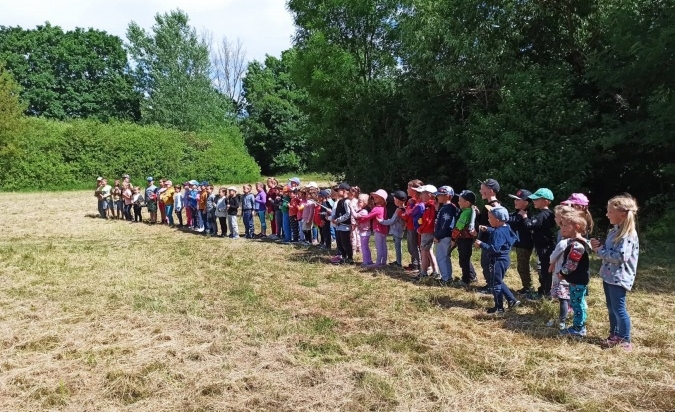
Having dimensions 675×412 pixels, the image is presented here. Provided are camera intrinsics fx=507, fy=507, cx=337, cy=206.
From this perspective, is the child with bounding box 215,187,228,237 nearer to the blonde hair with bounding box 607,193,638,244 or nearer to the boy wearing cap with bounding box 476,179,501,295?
the boy wearing cap with bounding box 476,179,501,295

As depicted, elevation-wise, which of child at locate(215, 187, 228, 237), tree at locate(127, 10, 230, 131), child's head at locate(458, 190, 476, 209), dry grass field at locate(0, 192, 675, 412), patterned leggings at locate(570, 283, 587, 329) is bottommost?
dry grass field at locate(0, 192, 675, 412)

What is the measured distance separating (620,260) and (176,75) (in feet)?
155

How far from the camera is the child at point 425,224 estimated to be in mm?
→ 8438

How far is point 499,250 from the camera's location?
21.1 feet

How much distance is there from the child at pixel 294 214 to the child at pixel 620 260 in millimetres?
8178

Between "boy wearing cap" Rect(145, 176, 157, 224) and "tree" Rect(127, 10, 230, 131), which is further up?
"tree" Rect(127, 10, 230, 131)

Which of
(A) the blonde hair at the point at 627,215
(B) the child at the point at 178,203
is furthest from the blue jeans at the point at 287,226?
(A) the blonde hair at the point at 627,215

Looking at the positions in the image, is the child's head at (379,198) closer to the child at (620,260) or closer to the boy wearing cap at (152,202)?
the child at (620,260)

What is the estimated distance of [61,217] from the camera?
60.2 ft

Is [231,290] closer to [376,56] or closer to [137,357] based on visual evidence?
[137,357]

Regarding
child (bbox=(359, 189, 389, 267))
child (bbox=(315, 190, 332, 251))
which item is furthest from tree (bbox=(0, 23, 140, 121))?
child (bbox=(359, 189, 389, 267))

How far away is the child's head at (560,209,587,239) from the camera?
5.59 metres

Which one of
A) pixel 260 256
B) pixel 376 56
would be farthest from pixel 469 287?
pixel 376 56

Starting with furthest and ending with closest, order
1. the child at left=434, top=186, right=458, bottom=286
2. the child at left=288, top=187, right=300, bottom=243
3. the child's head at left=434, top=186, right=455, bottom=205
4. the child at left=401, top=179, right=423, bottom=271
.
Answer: the child at left=288, top=187, right=300, bottom=243 < the child at left=401, top=179, right=423, bottom=271 < the child's head at left=434, top=186, right=455, bottom=205 < the child at left=434, top=186, right=458, bottom=286
